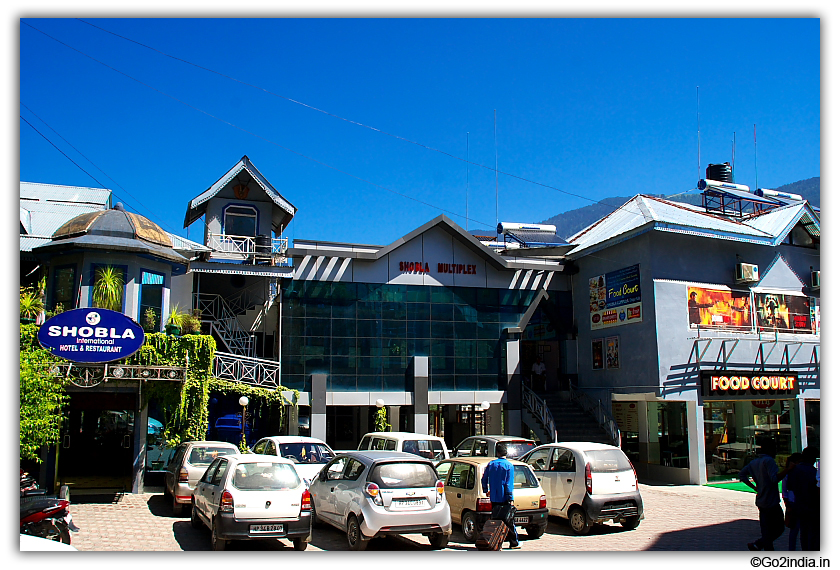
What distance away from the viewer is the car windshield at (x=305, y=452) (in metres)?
16.7

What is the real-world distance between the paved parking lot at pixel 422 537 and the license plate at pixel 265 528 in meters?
0.59

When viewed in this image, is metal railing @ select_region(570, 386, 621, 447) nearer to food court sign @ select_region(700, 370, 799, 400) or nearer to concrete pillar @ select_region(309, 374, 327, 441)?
food court sign @ select_region(700, 370, 799, 400)

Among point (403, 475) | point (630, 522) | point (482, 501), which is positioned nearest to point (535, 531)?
Result: point (482, 501)

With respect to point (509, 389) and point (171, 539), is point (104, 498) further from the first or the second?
point (509, 389)

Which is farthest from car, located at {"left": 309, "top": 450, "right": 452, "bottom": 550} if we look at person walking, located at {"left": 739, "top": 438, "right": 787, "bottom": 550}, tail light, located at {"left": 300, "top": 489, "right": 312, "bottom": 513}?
person walking, located at {"left": 739, "top": 438, "right": 787, "bottom": 550}

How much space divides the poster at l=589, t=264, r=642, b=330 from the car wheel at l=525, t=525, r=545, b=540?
1302 cm

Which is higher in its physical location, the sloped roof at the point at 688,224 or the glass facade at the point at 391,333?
the sloped roof at the point at 688,224

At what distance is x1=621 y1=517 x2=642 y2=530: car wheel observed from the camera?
14.2 meters

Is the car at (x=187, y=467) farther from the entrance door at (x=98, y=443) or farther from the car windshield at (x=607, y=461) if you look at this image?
the car windshield at (x=607, y=461)

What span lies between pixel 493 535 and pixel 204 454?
7942 mm

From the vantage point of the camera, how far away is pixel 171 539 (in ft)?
42.3

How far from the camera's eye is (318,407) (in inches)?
950

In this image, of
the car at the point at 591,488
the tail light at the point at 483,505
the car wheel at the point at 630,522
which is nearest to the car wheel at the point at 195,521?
the tail light at the point at 483,505

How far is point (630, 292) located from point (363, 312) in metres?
9.93
